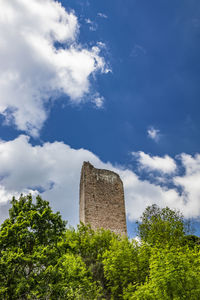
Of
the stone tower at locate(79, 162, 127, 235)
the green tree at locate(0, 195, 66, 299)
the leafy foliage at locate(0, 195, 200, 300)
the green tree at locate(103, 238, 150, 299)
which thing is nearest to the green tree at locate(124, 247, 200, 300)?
the leafy foliage at locate(0, 195, 200, 300)

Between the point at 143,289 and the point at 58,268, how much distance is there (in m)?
5.31

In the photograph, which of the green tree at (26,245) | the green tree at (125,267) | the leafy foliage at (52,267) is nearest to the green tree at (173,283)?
the leafy foliage at (52,267)

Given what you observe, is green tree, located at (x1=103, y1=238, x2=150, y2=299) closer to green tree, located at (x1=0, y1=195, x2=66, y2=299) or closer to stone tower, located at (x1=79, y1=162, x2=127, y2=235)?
stone tower, located at (x1=79, y1=162, x2=127, y2=235)

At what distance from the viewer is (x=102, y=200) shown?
87.5 feet

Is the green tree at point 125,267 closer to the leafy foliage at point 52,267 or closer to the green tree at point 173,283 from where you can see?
the leafy foliage at point 52,267

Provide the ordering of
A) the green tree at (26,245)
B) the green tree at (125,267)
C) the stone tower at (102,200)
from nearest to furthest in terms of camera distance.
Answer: the green tree at (26,245)
the green tree at (125,267)
the stone tower at (102,200)

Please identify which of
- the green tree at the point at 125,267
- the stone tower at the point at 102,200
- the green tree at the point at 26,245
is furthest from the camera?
the stone tower at the point at 102,200

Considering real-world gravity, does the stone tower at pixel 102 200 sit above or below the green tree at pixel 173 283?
above

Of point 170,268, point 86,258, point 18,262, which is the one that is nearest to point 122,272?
point 86,258

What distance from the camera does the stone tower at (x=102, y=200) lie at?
2536 cm

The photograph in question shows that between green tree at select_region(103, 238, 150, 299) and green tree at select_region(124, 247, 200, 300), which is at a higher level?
green tree at select_region(103, 238, 150, 299)

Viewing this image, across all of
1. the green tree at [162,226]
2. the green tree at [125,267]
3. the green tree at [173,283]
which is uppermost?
the green tree at [162,226]

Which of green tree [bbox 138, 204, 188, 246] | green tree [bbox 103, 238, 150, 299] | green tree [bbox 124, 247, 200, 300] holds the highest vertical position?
green tree [bbox 138, 204, 188, 246]

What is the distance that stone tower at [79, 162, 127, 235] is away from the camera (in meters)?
25.4
